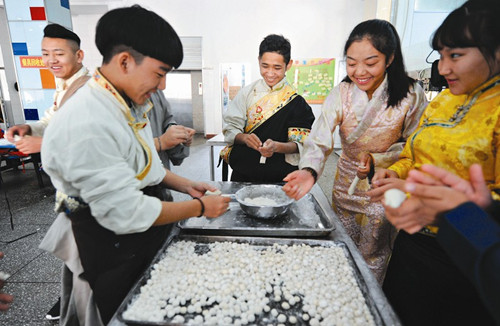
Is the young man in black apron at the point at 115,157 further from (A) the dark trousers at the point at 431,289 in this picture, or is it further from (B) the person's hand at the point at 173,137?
(A) the dark trousers at the point at 431,289

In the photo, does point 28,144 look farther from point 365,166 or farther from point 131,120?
point 365,166

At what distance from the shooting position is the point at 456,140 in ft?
2.77

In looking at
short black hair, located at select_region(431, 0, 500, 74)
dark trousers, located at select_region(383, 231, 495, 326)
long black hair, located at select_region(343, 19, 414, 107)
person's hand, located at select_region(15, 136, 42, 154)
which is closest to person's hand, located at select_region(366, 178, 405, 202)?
dark trousers, located at select_region(383, 231, 495, 326)

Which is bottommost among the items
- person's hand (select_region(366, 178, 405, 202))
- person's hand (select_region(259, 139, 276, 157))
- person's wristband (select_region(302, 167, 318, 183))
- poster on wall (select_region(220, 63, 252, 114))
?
person's wristband (select_region(302, 167, 318, 183))

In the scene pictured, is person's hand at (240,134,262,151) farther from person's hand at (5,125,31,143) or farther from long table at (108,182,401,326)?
person's hand at (5,125,31,143)

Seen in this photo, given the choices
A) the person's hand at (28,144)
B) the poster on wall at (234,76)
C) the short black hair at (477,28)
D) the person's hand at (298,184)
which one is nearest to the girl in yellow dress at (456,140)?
the short black hair at (477,28)

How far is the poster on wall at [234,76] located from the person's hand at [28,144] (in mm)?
5438

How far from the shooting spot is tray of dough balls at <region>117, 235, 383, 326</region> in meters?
0.77

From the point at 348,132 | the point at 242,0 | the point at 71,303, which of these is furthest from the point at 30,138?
the point at 242,0

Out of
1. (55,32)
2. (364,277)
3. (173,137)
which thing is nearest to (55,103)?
(55,32)

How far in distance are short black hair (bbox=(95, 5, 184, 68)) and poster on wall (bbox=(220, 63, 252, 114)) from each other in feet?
19.6

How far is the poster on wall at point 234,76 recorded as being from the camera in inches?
262

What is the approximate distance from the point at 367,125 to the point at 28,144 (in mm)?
1789

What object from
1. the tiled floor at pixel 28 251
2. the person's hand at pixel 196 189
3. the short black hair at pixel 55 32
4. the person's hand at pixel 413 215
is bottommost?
the tiled floor at pixel 28 251
